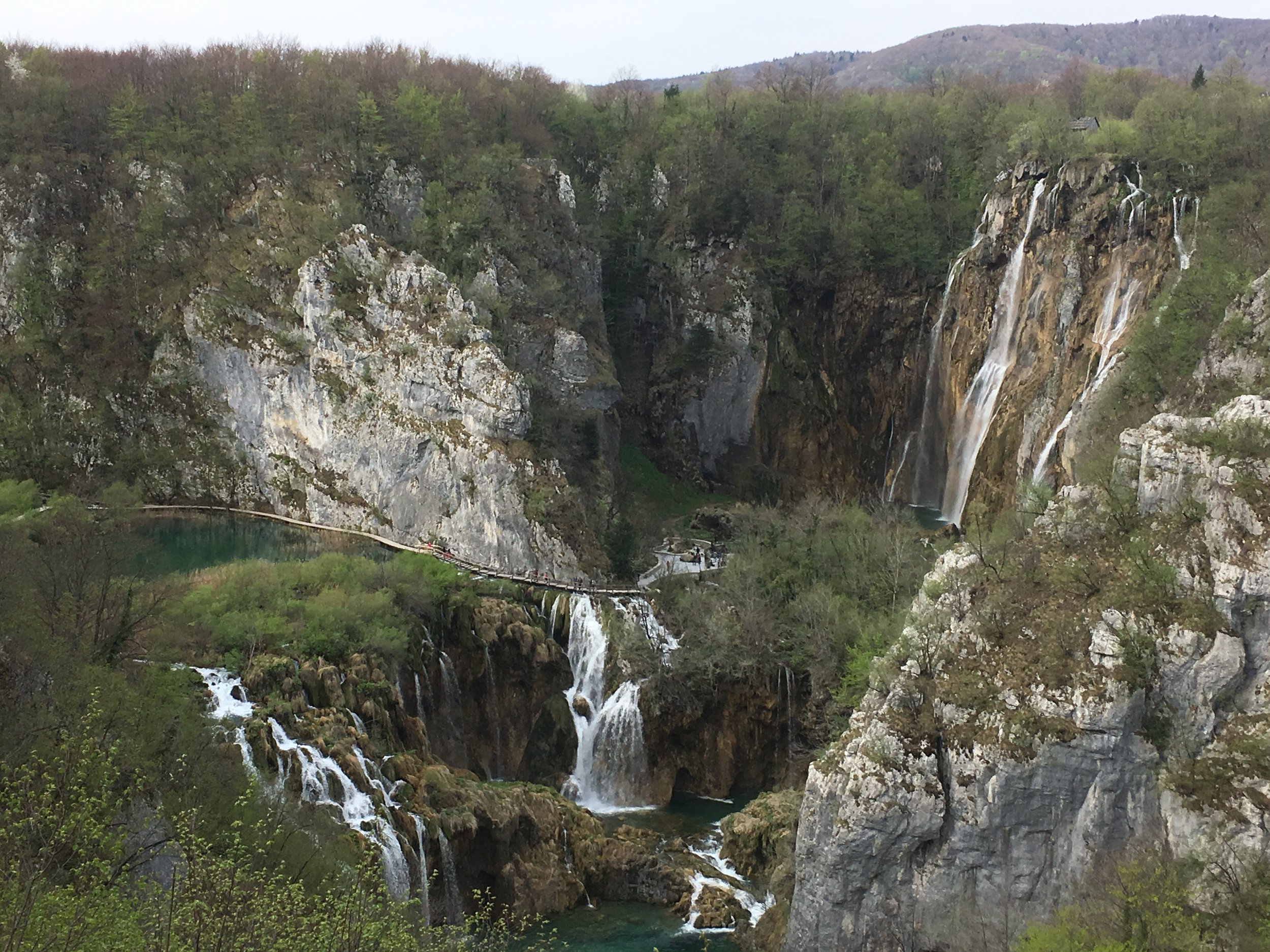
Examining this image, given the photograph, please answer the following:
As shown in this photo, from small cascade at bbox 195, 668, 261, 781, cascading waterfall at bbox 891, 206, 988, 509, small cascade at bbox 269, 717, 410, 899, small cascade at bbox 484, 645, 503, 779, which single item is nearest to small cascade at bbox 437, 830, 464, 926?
small cascade at bbox 269, 717, 410, 899

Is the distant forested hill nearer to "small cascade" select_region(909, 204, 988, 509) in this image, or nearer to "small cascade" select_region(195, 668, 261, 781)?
"small cascade" select_region(909, 204, 988, 509)

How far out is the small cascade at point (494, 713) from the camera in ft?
119

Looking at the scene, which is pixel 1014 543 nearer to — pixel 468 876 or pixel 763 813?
pixel 763 813

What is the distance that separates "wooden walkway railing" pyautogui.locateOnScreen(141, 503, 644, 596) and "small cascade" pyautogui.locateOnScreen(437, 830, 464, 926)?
15.5 metres

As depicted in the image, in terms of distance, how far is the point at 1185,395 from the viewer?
34.6 metres

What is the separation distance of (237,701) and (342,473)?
25707mm

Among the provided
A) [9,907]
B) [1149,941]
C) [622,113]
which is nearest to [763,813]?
[1149,941]

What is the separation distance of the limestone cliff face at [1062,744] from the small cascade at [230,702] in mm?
13032

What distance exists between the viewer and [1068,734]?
22.1m

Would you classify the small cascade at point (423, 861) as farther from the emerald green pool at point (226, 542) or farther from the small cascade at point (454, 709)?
the emerald green pool at point (226, 542)

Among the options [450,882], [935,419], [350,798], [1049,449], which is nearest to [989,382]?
[935,419]

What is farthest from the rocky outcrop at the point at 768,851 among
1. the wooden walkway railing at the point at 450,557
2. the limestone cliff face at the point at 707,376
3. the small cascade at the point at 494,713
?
the limestone cliff face at the point at 707,376

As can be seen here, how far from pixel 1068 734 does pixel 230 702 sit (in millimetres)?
19949

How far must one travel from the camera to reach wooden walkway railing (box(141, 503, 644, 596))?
42625 millimetres
